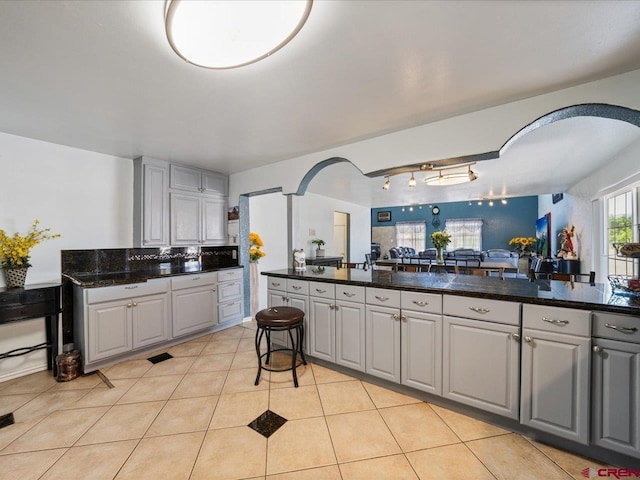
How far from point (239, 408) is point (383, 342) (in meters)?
1.22

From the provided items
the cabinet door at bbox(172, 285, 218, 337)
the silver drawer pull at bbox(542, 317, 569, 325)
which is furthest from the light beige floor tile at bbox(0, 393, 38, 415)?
the silver drawer pull at bbox(542, 317, 569, 325)

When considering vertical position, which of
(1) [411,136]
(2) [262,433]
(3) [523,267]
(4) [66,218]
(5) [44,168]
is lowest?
(2) [262,433]

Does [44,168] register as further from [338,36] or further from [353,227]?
[353,227]

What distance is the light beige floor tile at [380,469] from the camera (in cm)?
143

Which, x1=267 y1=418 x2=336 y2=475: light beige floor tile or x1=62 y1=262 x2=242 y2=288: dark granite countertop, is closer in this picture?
x1=267 y1=418 x2=336 y2=475: light beige floor tile

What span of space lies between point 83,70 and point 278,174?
2168 mm

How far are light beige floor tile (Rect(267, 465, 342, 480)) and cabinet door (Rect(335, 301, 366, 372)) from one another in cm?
95

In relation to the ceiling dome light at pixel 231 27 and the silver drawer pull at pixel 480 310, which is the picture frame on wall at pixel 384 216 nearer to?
the silver drawer pull at pixel 480 310

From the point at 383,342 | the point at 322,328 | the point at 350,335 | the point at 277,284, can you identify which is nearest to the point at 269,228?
the point at 277,284

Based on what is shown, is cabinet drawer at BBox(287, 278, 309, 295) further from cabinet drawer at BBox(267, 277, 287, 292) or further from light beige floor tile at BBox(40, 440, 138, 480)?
light beige floor tile at BBox(40, 440, 138, 480)

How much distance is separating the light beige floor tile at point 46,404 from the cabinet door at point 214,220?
2.13 m

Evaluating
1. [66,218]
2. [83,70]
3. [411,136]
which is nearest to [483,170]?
[411,136]

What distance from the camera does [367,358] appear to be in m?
2.32

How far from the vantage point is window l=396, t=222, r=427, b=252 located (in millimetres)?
11008
